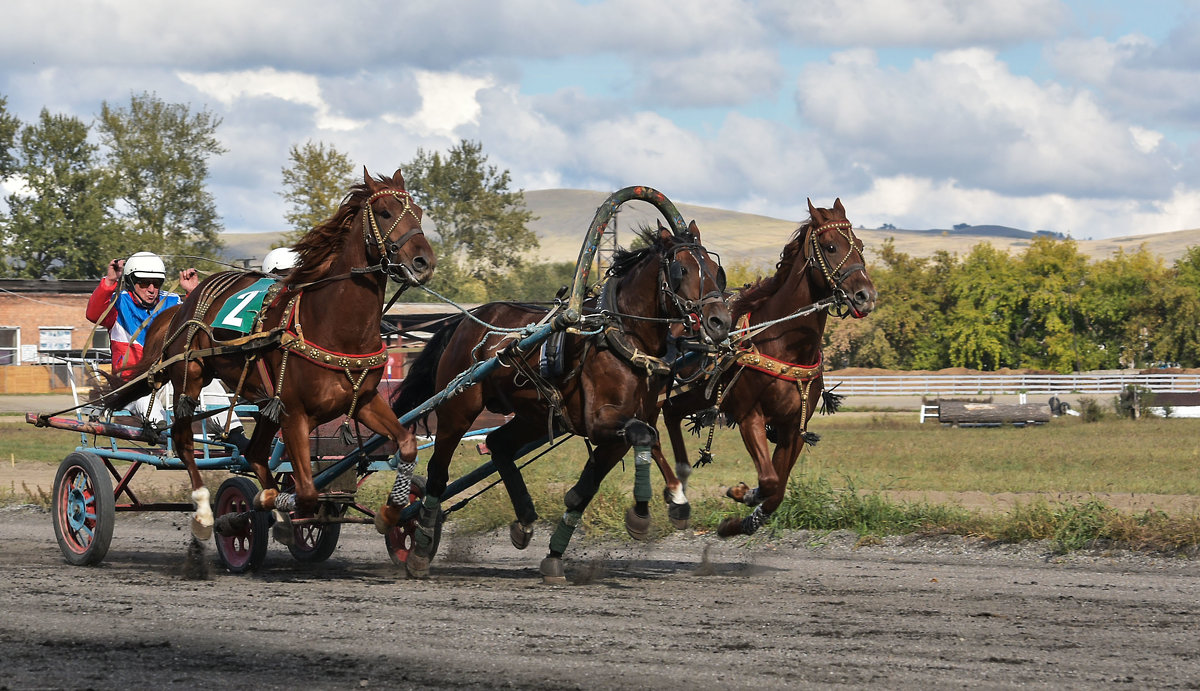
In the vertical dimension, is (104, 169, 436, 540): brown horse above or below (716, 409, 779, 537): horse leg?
above

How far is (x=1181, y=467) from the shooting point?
61.2 ft

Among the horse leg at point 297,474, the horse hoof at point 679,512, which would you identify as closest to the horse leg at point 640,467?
the horse hoof at point 679,512

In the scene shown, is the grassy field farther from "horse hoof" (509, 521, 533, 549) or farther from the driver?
the driver

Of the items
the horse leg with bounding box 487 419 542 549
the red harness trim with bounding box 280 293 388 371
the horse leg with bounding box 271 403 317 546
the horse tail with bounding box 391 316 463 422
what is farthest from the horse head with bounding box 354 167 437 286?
the horse tail with bounding box 391 316 463 422

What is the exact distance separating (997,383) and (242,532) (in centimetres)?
4783

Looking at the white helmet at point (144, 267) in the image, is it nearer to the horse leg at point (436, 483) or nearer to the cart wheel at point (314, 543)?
the cart wheel at point (314, 543)

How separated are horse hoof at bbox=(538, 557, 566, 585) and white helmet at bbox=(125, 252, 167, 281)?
13.1 ft

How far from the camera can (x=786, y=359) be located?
9.19 meters

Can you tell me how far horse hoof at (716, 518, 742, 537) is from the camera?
923 centimetres

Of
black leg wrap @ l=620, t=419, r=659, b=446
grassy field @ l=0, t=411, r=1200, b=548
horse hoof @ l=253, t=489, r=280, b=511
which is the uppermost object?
black leg wrap @ l=620, t=419, r=659, b=446

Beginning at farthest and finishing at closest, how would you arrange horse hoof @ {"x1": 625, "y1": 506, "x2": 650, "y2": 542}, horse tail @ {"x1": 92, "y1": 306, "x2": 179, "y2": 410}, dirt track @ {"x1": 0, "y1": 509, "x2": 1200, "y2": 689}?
1. horse tail @ {"x1": 92, "y1": 306, "x2": 179, "y2": 410}
2. horse hoof @ {"x1": 625, "y1": 506, "x2": 650, "y2": 542}
3. dirt track @ {"x1": 0, "y1": 509, "x2": 1200, "y2": 689}

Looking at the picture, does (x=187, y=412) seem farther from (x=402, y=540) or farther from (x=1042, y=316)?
(x=1042, y=316)

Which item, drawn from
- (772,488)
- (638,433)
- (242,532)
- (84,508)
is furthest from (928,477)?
(84,508)

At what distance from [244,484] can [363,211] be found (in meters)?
2.36
